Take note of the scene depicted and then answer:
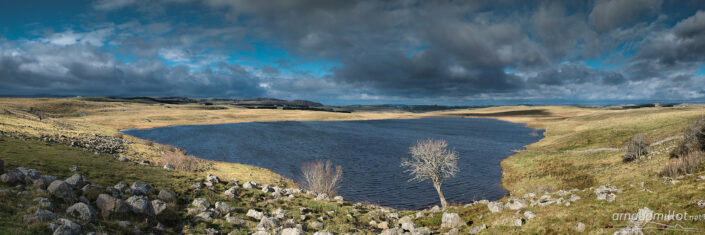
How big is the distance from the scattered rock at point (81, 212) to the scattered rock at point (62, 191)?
6.48 ft

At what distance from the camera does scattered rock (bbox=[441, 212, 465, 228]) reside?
2139 centimetres

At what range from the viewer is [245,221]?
19.6 m

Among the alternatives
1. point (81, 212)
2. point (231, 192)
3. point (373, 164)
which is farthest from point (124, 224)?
point (373, 164)

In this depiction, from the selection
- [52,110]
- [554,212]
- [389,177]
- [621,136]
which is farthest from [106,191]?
[52,110]

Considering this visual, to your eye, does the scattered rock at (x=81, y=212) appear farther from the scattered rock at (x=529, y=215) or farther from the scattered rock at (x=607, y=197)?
the scattered rock at (x=607, y=197)

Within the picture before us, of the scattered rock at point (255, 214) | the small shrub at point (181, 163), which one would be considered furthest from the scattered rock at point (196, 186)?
the small shrub at point (181, 163)

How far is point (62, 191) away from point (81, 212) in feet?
9.86

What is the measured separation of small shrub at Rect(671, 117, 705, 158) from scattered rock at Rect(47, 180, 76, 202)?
2099 inches

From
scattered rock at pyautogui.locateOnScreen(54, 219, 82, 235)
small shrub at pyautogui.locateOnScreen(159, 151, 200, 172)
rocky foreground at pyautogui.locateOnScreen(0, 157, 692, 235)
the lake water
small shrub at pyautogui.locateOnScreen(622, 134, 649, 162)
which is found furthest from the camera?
the lake water

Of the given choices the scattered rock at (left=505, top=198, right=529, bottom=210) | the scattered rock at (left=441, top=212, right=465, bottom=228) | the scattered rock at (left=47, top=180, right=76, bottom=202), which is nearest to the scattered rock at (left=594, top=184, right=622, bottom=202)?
the scattered rock at (left=505, top=198, right=529, bottom=210)

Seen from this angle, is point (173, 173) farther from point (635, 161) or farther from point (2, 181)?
point (635, 161)

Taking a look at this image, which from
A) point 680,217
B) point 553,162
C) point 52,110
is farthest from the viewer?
point 52,110

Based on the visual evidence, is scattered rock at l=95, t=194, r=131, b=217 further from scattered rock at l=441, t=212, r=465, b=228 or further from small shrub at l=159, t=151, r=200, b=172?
small shrub at l=159, t=151, r=200, b=172

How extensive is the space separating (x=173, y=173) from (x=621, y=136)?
8836cm
